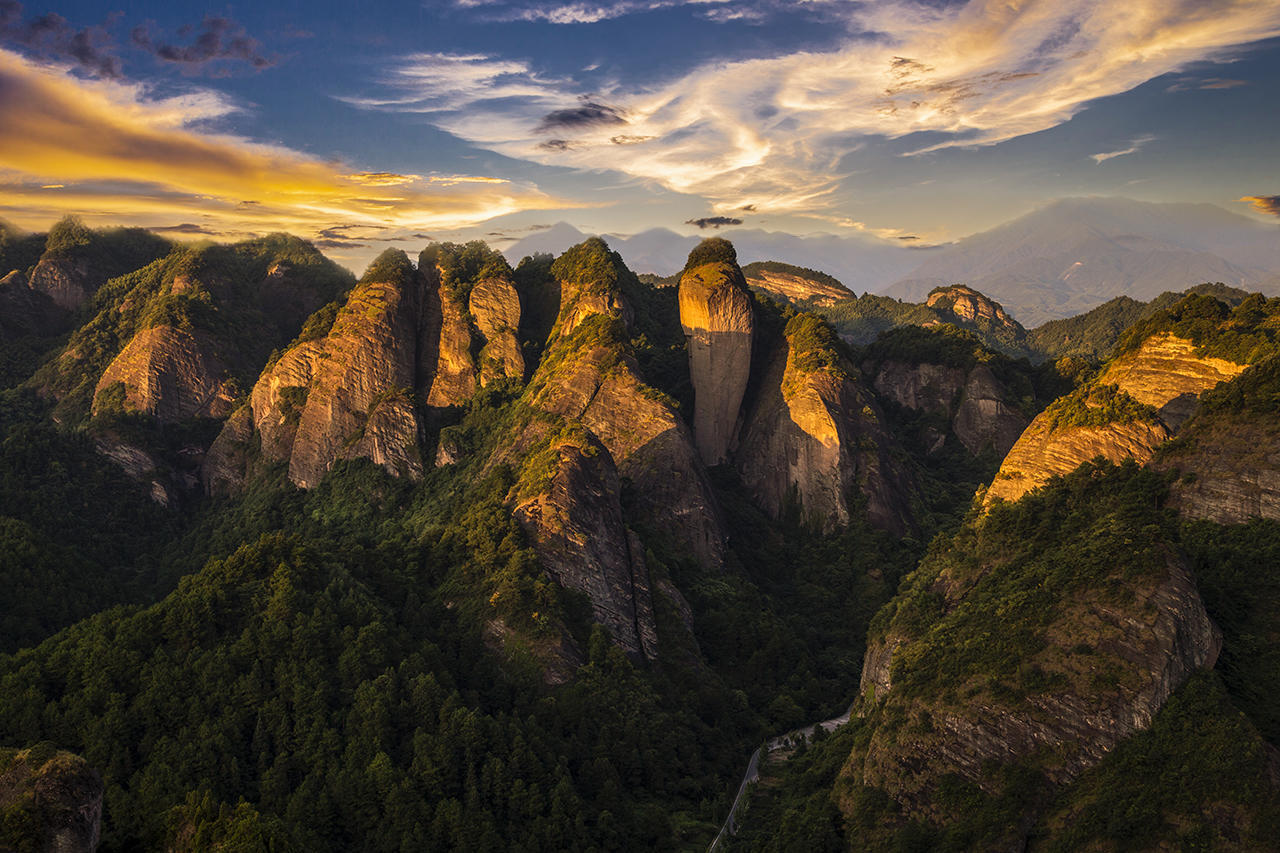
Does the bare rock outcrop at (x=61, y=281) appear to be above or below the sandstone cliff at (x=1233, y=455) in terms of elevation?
above

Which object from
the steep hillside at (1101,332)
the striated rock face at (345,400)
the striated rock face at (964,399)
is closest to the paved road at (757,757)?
the striated rock face at (964,399)

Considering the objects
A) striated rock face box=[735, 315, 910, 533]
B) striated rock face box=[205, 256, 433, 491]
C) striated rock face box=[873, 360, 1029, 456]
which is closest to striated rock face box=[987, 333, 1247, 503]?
striated rock face box=[735, 315, 910, 533]

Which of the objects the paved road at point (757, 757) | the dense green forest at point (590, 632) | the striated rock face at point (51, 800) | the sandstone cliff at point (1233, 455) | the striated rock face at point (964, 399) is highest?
the sandstone cliff at point (1233, 455)

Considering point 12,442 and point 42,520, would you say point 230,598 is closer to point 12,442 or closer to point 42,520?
point 42,520

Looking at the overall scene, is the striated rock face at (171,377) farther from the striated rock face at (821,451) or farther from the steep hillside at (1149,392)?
the steep hillside at (1149,392)

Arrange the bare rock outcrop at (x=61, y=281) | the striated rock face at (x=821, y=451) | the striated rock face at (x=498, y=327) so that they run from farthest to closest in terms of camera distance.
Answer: the bare rock outcrop at (x=61, y=281), the striated rock face at (x=498, y=327), the striated rock face at (x=821, y=451)

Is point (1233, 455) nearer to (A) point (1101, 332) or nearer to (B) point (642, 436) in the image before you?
(B) point (642, 436)

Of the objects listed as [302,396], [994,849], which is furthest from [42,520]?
[994,849]
